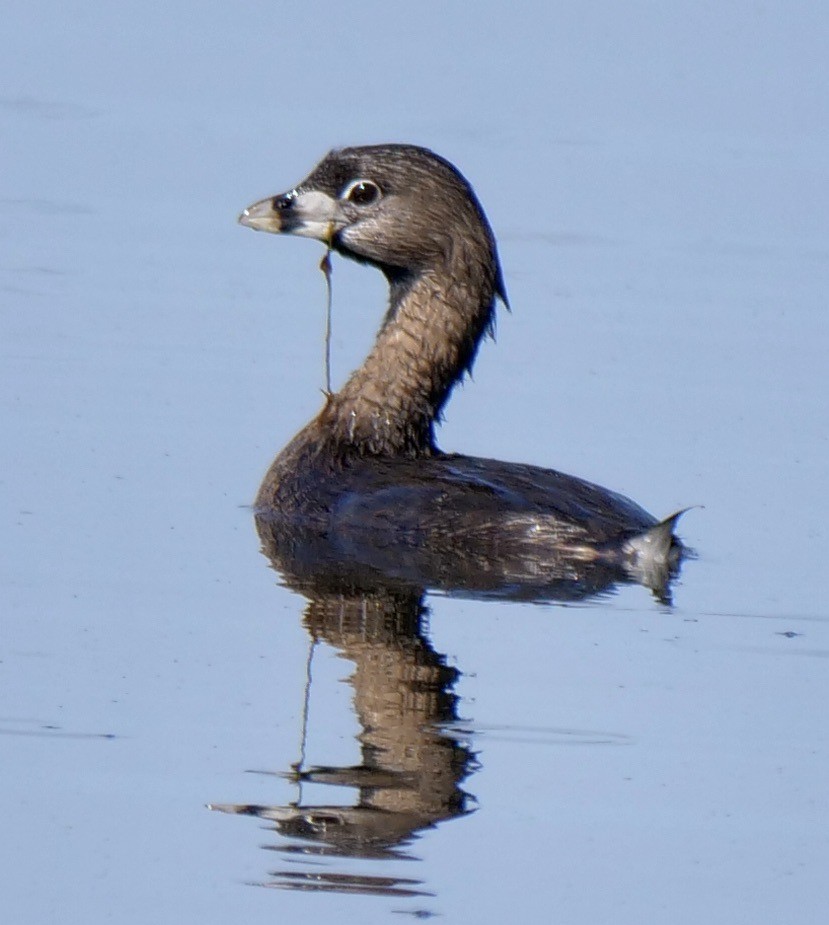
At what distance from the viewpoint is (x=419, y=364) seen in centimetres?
1151

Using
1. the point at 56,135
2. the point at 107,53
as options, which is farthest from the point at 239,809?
the point at 107,53

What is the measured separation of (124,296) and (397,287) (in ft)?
11.0

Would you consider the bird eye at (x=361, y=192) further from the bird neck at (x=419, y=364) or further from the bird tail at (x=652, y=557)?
the bird tail at (x=652, y=557)

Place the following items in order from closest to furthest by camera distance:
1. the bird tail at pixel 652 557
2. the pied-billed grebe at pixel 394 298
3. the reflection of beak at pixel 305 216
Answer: the bird tail at pixel 652 557 < the pied-billed grebe at pixel 394 298 < the reflection of beak at pixel 305 216

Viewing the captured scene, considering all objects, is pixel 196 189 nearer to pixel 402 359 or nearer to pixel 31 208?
pixel 31 208

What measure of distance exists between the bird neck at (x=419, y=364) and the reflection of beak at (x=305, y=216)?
1.26ft

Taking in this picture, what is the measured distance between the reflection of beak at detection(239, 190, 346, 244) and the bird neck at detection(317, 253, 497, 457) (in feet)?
1.26

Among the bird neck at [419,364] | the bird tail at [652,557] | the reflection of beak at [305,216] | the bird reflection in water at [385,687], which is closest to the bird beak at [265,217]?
the reflection of beak at [305,216]

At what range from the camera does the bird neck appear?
11438 mm

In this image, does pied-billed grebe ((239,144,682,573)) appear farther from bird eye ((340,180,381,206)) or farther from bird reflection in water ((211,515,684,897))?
bird reflection in water ((211,515,684,897))

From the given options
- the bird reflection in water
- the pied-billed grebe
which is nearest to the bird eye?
the pied-billed grebe

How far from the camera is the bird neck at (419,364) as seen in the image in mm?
11438

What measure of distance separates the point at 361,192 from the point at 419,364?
0.74m

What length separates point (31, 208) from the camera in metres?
16.6
